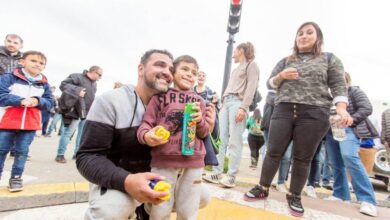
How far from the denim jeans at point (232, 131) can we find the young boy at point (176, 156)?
1.46 m

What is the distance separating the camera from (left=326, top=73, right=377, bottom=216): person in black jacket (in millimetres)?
2878

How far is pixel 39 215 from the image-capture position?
231cm

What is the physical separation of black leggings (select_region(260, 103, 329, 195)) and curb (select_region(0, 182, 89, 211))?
79.6 inches

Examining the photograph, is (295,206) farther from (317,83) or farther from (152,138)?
(152,138)

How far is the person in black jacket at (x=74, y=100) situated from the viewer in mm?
4699

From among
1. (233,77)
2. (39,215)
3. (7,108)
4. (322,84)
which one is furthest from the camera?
(233,77)

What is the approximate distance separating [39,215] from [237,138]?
2.28 metres

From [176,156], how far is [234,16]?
348cm

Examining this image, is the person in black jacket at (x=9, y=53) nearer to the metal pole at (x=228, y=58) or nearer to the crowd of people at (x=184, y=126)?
the crowd of people at (x=184, y=126)

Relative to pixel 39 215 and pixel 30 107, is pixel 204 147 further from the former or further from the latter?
pixel 30 107

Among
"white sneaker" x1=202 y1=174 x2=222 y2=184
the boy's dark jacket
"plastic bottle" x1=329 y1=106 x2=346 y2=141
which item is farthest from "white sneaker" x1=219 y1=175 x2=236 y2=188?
the boy's dark jacket

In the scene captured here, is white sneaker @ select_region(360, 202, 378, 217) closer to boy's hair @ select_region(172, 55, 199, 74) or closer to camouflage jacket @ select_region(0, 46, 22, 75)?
boy's hair @ select_region(172, 55, 199, 74)

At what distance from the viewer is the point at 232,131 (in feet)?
10.9

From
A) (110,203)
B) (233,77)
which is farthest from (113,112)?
(233,77)
